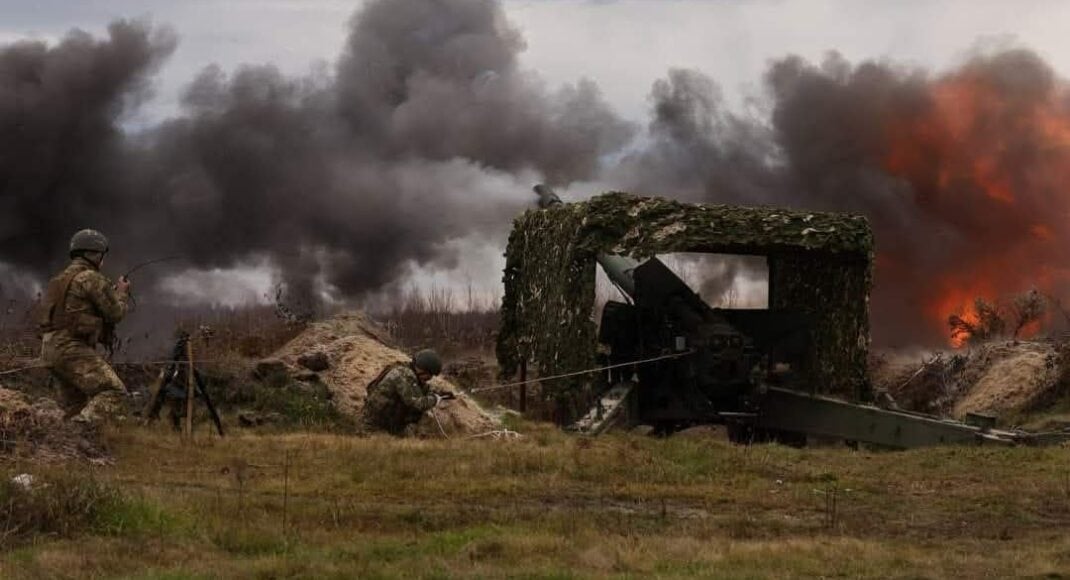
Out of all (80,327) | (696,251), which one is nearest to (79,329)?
(80,327)

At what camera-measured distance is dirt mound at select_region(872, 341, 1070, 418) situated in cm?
2030

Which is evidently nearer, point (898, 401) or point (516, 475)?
point (516, 475)

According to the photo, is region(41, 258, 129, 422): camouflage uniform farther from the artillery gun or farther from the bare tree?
the bare tree

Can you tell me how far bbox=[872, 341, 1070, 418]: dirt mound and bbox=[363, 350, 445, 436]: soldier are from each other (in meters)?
9.96

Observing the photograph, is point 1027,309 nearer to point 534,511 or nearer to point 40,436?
point 534,511

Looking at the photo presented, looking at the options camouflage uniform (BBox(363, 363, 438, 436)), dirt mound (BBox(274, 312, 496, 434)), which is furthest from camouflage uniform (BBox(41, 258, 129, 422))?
dirt mound (BBox(274, 312, 496, 434))

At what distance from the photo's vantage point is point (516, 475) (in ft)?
38.1

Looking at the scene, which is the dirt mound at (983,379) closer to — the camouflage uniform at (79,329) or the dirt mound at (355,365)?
the dirt mound at (355,365)

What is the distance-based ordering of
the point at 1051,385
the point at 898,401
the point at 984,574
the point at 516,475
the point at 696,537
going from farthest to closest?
the point at 898,401 → the point at 1051,385 → the point at 516,475 → the point at 696,537 → the point at 984,574

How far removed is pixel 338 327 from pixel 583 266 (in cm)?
503

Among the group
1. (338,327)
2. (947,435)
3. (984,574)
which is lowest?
(984,574)

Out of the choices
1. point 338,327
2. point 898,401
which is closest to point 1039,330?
point 898,401

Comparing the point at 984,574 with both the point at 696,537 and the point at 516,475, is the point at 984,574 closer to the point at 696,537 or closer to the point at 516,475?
the point at 696,537

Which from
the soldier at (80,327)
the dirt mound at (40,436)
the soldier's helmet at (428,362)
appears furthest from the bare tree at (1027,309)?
the dirt mound at (40,436)
